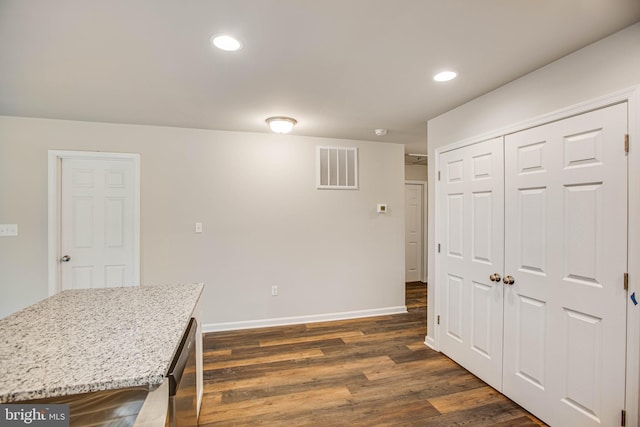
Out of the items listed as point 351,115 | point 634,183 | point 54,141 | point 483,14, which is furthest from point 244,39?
point 54,141

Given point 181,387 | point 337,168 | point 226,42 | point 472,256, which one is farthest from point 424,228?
point 181,387

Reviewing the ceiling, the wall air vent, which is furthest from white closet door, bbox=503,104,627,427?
the wall air vent

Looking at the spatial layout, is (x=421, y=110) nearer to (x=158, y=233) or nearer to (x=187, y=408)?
(x=187, y=408)

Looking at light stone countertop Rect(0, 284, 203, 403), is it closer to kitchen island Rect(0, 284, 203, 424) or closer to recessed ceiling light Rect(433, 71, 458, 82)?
kitchen island Rect(0, 284, 203, 424)

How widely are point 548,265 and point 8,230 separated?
16.2 feet

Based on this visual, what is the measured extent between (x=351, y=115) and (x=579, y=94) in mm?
1753

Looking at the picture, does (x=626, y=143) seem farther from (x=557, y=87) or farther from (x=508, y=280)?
(x=508, y=280)

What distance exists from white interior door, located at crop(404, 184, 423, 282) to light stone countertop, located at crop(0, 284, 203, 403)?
15.6ft

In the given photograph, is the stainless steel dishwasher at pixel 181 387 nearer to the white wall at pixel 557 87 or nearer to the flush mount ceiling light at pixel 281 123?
the flush mount ceiling light at pixel 281 123

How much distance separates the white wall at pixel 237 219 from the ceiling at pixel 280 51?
0.57 m

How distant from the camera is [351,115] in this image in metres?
2.88

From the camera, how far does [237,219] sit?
11.5 feet

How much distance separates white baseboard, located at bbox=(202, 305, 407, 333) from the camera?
3406mm

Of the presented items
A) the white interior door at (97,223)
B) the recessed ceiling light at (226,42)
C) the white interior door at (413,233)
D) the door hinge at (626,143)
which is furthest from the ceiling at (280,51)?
the white interior door at (413,233)
